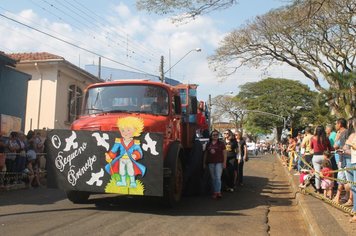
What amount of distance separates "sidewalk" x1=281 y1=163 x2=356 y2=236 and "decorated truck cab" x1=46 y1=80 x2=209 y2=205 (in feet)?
8.42

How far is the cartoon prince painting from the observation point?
8453 mm

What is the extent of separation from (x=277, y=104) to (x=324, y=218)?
210 feet

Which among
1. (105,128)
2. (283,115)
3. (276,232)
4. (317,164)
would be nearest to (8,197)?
(105,128)

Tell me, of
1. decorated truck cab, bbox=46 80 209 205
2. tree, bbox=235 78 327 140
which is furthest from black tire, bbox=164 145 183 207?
tree, bbox=235 78 327 140

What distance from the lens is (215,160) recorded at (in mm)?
11172

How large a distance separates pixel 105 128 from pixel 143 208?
1.79m

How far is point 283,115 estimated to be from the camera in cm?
7031

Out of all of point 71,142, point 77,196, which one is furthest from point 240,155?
point 71,142

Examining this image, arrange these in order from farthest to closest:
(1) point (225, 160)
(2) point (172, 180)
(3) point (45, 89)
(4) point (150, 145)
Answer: (3) point (45, 89) < (1) point (225, 160) < (2) point (172, 180) < (4) point (150, 145)

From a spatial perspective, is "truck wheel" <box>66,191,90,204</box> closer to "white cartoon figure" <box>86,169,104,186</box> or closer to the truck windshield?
"white cartoon figure" <box>86,169,104,186</box>

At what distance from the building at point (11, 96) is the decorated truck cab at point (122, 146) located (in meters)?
8.06

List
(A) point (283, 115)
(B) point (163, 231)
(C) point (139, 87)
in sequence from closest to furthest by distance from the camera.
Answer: (B) point (163, 231) → (C) point (139, 87) → (A) point (283, 115)

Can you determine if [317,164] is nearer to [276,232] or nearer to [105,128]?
[276,232]

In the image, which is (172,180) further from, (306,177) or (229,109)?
(229,109)
